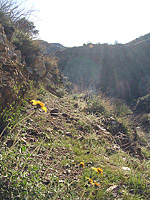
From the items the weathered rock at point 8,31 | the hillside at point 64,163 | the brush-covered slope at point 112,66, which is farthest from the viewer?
the brush-covered slope at point 112,66

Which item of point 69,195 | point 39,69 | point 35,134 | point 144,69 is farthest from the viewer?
point 144,69

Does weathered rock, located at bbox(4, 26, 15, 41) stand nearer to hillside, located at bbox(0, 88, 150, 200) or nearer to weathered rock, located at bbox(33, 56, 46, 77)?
weathered rock, located at bbox(33, 56, 46, 77)

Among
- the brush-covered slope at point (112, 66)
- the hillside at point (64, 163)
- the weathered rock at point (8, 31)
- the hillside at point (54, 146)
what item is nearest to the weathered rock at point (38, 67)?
the hillside at point (54, 146)

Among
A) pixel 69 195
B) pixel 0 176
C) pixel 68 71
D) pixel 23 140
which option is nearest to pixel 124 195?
pixel 69 195

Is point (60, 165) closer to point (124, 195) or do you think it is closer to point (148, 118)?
point (124, 195)

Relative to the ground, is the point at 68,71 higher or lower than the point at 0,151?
higher

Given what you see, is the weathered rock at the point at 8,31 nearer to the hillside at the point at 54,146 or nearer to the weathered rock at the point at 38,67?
the hillside at the point at 54,146

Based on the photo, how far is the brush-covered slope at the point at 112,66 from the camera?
15578 millimetres

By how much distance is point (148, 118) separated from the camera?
7.97 m

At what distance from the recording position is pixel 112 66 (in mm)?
17484

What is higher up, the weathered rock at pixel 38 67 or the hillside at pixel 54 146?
the weathered rock at pixel 38 67

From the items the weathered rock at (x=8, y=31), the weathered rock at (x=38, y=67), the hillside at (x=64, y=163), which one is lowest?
the hillside at (x=64, y=163)

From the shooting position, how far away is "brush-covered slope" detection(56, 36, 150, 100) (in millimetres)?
15578

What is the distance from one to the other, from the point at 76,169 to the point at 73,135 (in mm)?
979
